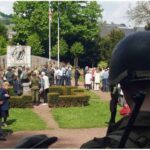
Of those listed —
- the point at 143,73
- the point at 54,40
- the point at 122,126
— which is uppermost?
the point at 54,40

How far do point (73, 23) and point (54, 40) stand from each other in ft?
9.27

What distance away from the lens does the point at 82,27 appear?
178 feet

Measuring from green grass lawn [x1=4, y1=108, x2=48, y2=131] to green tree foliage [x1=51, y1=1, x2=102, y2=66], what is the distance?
1149 inches

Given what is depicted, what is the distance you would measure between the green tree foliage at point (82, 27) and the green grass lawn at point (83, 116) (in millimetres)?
28037

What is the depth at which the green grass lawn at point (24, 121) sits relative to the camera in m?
14.3

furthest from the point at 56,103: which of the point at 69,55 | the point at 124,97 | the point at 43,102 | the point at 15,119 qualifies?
the point at 69,55

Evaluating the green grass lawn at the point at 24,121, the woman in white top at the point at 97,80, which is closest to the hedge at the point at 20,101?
the green grass lawn at the point at 24,121

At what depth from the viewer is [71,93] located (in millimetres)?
21141

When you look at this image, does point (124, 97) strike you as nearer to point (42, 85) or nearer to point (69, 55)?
point (42, 85)

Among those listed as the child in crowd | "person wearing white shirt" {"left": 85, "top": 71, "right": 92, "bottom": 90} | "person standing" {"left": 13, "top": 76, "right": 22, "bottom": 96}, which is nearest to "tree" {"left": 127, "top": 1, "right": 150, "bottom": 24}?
"person wearing white shirt" {"left": 85, "top": 71, "right": 92, "bottom": 90}

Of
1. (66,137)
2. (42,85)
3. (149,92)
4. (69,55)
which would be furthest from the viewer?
(69,55)

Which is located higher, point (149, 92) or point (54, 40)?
point (54, 40)

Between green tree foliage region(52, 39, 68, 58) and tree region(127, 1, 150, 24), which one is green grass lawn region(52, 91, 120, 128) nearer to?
tree region(127, 1, 150, 24)

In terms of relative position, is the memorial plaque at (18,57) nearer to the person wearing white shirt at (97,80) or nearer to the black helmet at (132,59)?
the person wearing white shirt at (97,80)
